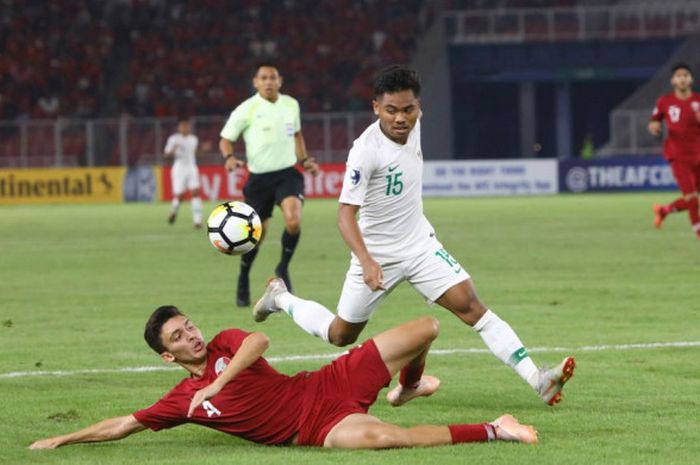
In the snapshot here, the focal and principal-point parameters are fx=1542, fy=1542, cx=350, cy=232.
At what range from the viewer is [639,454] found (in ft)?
23.4

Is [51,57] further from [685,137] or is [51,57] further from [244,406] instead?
[244,406]

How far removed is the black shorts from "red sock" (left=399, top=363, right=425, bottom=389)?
6792mm

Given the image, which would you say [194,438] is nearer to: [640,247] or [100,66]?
[640,247]

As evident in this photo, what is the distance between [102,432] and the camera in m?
7.51

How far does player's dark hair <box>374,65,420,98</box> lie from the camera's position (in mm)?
8258

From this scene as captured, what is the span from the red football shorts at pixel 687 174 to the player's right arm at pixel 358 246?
1342 centimetres

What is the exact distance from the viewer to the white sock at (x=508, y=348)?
27.3ft

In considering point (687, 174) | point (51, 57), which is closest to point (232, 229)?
point (687, 174)

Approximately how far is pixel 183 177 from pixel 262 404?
2526cm

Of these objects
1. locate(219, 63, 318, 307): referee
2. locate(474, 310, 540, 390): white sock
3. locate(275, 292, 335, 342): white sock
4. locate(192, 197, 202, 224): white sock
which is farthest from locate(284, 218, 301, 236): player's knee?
locate(192, 197, 202, 224): white sock

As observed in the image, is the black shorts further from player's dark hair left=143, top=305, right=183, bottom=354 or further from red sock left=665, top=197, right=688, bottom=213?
red sock left=665, top=197, right=688, bottom=213

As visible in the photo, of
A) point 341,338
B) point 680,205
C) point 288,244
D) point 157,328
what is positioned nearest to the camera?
point 157,328

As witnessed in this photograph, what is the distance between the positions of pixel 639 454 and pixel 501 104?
48001 millimetres

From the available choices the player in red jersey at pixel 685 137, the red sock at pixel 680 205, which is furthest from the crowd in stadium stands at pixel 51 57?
the player in red jersey at pixel 685 137
